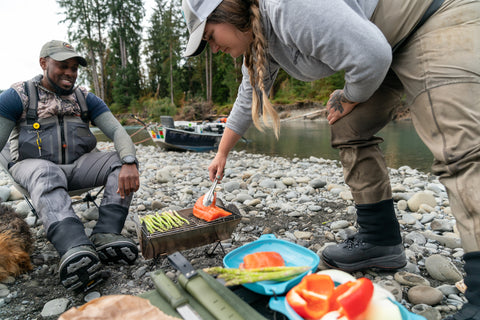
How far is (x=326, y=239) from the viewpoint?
288 centimetres

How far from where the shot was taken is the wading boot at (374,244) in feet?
6.75

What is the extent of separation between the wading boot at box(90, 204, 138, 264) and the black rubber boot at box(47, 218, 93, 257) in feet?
0.69

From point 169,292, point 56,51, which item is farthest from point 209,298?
point 56,51

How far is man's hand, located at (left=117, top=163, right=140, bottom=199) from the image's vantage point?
2746 mm

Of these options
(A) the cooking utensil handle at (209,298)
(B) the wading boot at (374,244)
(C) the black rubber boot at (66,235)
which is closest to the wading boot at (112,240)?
(C) the black rubber boot at (66,235)

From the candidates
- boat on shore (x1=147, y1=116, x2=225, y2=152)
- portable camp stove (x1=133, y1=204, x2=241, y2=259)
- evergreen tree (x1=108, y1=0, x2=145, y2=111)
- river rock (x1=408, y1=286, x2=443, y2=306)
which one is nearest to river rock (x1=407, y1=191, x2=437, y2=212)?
river rock (x1=408, y1=286, x2=443, y2=306)

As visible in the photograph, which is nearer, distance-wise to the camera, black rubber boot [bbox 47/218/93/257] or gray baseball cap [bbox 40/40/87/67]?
black rubber boot [bbox 47/218/93/257]

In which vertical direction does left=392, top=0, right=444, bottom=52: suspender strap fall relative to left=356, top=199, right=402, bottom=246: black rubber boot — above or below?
above

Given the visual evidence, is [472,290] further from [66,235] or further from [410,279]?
[66,235]

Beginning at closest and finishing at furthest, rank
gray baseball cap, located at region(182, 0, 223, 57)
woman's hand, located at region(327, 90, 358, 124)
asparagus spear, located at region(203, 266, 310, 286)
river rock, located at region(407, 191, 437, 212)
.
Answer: asparagus spear, located at region(203, 266, 310, 286)
gray baseball cap, located at region(182, 0, 223, 57)
woman's hand, located at region(327, 90, 358, 124)
river rock, located at region(407, 191, 437, 212)

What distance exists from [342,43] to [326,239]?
6.73 feet

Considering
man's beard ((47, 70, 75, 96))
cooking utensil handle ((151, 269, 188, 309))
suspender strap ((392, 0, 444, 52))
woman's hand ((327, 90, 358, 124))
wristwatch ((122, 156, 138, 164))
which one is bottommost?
cooking utensil handle ((151, 269, 188, 309))

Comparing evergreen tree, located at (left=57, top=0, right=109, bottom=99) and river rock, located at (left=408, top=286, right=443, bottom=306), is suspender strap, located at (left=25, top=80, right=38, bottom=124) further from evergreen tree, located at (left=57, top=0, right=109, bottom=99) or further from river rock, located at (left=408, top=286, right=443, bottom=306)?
evergreen tree, located at (left=57, top=0, right=109, bottom=99)

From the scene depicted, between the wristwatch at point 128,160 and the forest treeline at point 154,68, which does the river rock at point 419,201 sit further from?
the forest treeline at point 154,68
